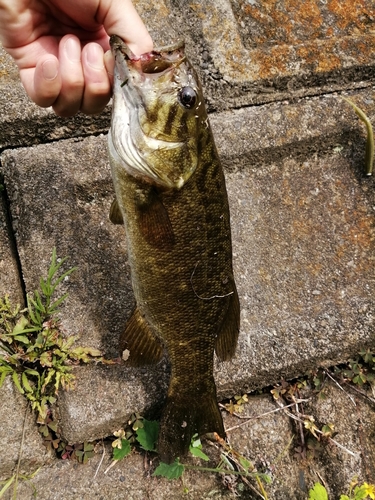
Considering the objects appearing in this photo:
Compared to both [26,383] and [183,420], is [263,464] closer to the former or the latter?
[183,420]

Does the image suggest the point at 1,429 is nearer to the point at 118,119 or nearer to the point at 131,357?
the point at 131,357

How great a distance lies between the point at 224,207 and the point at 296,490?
1438mm

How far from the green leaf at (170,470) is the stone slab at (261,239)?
28 cm

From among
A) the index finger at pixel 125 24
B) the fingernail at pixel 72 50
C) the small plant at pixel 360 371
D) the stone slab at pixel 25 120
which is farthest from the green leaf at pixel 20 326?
the small plant at pixel 360 371

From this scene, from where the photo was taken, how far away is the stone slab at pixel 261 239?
246 centimetres

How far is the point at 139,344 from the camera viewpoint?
2199 mm

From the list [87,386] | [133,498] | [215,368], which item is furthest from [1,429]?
[215,368]

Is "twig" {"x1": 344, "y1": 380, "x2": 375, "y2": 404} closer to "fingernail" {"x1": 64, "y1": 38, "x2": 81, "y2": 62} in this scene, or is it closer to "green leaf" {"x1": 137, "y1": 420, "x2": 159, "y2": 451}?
"green leaf" {"x1": 137, "y1": 420, "x2": 159, "y2": 451}

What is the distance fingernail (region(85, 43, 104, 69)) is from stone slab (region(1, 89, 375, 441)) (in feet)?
2.39

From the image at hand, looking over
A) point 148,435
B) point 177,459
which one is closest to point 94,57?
point 148,435

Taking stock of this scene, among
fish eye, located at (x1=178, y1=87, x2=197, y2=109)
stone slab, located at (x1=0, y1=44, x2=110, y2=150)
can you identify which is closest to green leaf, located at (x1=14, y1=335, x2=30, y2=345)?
stone slab, located at (x1=0, y1=44, x2=110, y2=150)

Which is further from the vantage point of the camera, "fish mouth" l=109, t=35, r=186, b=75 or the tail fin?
the tail fin

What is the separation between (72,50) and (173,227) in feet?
2.56

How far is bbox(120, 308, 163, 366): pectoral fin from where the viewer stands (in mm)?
2184
